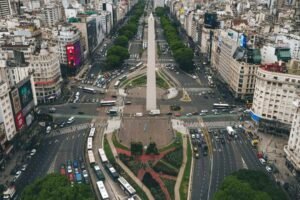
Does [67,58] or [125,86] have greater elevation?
[67,58]

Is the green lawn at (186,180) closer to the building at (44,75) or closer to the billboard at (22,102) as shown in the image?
the billboard at (22,102)

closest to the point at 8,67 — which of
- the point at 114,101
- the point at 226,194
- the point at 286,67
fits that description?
the point at 114,101

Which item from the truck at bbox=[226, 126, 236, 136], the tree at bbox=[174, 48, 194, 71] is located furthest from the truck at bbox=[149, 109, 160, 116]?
the tree at bbox=[174, 48, 194, 71]

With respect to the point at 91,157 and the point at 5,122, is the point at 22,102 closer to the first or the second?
the point at 5,122

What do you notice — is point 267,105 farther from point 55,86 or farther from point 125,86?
point 55,86

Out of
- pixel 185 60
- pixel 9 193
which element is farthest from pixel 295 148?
pixel 185 60

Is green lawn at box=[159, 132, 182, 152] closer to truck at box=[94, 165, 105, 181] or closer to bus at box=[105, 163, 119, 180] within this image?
bus at box=[105, 163, 119, 180]
